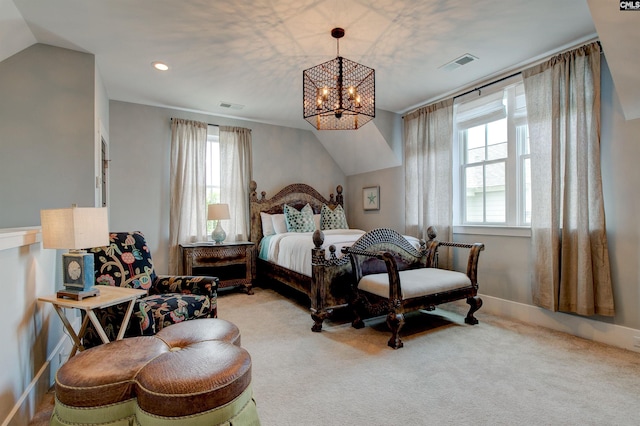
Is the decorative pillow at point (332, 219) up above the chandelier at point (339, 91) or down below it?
below

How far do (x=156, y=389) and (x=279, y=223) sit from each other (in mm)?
3842

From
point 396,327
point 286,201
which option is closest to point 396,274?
Result: point 396,327

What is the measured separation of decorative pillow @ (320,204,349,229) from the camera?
5.31 metres

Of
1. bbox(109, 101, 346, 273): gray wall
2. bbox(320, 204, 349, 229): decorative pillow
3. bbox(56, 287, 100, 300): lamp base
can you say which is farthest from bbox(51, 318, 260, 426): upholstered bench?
bbox(320, 204, 349, 229): decorative pillow

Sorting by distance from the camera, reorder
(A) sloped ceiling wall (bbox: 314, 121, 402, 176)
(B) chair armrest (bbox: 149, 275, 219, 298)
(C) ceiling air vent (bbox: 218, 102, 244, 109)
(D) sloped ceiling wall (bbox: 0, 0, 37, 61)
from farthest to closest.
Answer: (A) sloped ceiling wall (bbox: 314, 121, 402, 176)
(C) ceiling air vent (bbox: 218, 102, 244, 109)
(B) chair armrest (bbox: 149, 275, 219, 298)
(D) sloped ceiling wall (bbox: 0, 0, 37, 61)

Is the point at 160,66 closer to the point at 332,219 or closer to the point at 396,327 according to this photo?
the point at 332,219

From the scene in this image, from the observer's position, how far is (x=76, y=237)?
1.77 m

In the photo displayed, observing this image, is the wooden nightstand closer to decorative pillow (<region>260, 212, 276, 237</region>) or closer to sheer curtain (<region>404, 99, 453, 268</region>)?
decorative pillow (<region>260, 212, 276, 237</region>)

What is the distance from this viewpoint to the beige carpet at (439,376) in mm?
1762

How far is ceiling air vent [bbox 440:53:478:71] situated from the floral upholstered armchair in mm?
3124

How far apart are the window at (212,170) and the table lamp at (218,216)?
0.39 meters

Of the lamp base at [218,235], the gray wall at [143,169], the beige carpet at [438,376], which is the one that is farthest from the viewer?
the lamp base at [218,235]

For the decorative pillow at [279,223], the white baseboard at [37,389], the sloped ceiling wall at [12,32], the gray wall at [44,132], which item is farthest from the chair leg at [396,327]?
the sloped ceiling wall at [12,32]

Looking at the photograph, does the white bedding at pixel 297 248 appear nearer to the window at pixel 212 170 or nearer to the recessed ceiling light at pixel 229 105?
the window at pixel 212 170
